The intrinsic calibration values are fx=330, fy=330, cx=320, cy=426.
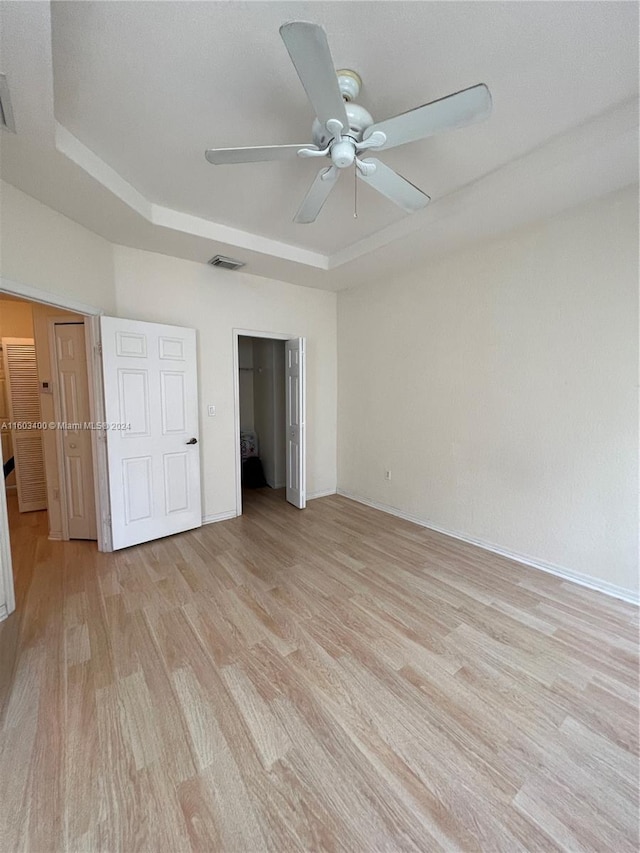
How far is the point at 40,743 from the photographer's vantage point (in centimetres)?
133

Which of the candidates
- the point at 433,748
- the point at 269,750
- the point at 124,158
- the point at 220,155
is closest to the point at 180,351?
the point at 124,158

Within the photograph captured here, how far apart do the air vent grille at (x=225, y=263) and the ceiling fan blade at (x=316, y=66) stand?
2035mm

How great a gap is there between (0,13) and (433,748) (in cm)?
318

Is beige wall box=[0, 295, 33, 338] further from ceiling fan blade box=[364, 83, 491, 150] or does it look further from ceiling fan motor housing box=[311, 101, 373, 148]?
ceiling fan blade box=[364, 83, 491, 150]

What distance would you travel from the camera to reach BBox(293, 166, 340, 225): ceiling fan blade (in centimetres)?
171

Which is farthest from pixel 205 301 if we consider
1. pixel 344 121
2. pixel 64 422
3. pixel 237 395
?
pixel 344 121

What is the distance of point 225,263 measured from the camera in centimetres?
337

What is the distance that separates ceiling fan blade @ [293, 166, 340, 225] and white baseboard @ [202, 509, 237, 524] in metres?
2.97

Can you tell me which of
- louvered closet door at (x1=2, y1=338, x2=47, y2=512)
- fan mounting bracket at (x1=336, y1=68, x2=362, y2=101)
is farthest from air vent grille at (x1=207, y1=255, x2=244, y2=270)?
louvered closet door at (x1=2, y1=338, x2=47, y2=512)

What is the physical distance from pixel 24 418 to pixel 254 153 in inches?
169

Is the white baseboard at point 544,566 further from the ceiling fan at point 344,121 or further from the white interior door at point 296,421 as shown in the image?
the ceiling fan at point 344,121

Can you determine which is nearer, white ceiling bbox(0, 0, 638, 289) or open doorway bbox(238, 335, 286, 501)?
white ceiling bbox(0, 0, 638, 289)

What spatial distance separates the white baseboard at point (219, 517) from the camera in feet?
11.9

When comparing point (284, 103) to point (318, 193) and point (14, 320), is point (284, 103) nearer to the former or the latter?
point (318, 193)
